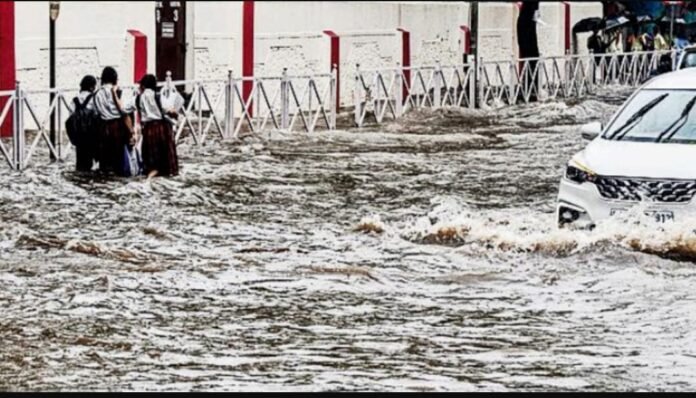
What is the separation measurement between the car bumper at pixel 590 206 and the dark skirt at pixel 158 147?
6.10 metres

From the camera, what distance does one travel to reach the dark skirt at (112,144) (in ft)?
63.2

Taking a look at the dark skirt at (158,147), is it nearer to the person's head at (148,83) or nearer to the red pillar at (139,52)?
the person's head at (148,83)

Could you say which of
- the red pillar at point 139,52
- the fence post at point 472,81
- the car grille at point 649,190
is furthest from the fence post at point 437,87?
the car grille at point 649,190

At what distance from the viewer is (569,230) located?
14.4 meters

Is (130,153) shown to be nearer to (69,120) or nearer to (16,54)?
(69,120)

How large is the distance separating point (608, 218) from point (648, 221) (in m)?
0.36

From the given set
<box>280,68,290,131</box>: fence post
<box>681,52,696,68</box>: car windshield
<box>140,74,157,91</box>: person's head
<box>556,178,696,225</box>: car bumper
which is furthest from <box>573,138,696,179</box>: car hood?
<box>681,52,696,68</box>: car windshield

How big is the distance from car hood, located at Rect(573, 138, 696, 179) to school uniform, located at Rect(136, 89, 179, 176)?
6159 mm

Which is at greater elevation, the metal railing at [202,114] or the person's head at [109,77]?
the person's head at [109,77]

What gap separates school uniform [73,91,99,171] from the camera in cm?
1923

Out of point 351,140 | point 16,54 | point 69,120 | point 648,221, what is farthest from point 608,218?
point 16,54

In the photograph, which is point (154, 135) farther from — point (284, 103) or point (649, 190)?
point (649, 190)

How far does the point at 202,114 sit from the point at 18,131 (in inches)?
224

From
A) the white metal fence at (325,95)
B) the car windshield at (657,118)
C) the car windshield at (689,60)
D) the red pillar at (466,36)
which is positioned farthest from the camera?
the red pillar at (466,36)
